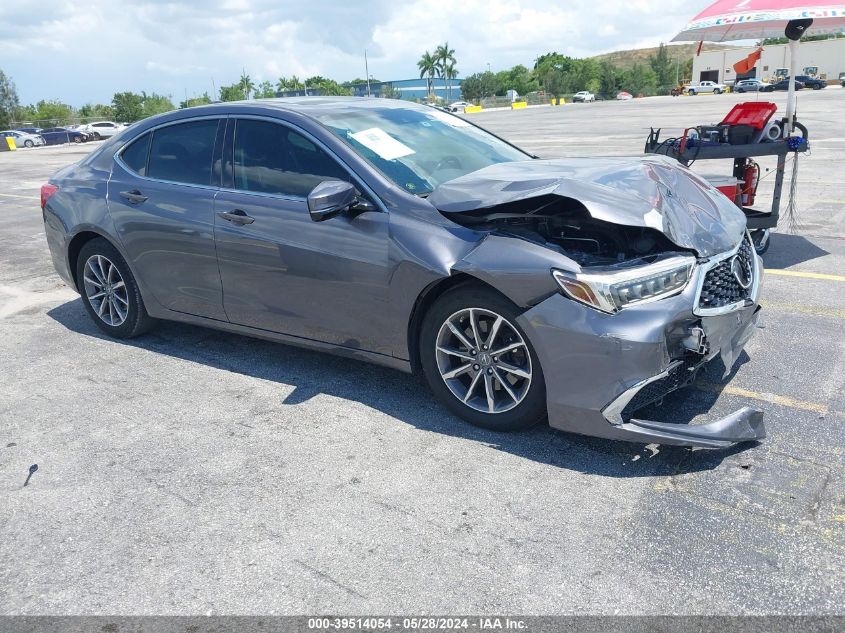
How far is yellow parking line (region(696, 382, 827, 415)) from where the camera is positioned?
12.5ft

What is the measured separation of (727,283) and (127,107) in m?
78.8

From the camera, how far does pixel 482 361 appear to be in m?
3.66

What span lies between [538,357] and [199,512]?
1684 millimetres

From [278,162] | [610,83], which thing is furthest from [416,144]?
[610,83]

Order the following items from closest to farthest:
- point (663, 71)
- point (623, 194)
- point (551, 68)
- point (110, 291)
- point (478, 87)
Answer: point (623, 194) < point (110, 291) < point (663, 71) < point (478, 87) < point (551, 68)

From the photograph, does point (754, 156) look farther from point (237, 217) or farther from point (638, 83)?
point (638, 83)

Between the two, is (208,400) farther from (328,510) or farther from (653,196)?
(653,196)

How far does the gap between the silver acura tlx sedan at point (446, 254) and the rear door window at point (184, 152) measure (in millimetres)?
13

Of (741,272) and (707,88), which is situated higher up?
(741,272)

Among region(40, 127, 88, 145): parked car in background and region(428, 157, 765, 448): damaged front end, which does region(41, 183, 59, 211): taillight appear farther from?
region(40, 127, 88, 145): parked car in background

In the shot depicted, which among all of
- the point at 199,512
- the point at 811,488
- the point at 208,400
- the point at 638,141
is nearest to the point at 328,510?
the point at 199,512

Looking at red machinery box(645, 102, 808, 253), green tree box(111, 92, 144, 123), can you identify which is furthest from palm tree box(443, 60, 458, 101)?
red machinery box(645, 102, 808, 253)

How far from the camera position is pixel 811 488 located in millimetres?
3082

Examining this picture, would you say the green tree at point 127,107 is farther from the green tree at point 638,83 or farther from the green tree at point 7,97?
the green tree at point 638,83
